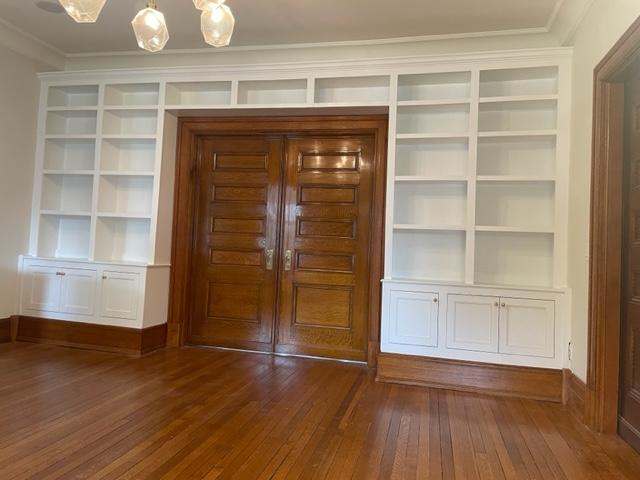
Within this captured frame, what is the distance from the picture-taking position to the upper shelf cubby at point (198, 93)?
13.1 ft

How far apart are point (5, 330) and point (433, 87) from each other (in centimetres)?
453

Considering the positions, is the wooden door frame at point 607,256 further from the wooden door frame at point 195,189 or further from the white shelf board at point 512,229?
the wooden door frame at point 195,189

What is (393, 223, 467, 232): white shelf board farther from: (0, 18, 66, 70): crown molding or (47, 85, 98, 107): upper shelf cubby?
(0, 18, 66, 70): crown molding

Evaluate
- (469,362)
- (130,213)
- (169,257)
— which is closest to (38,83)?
(130,213)

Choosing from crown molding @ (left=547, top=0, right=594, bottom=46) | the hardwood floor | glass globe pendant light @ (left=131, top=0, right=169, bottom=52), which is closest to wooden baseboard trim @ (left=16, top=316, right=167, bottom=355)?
the hardwood floor

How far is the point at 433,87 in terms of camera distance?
370cm

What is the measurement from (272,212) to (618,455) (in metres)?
3.10

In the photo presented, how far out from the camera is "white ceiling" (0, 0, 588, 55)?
121 inches

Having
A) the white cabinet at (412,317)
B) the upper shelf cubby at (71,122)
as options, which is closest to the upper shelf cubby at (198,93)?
the upper shelf cubby at (71,122)

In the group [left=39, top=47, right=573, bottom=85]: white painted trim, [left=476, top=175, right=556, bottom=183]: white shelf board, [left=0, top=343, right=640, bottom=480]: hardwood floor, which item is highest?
[left=39, top=47, right=573, bottom=85]: white painted trim

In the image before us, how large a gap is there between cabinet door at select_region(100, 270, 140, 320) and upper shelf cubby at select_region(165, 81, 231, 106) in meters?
1.67

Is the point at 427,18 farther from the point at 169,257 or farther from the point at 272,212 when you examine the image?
the point at 169,257

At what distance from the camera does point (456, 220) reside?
3.64 metres

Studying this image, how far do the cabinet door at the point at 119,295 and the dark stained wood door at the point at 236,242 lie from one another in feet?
1.95
